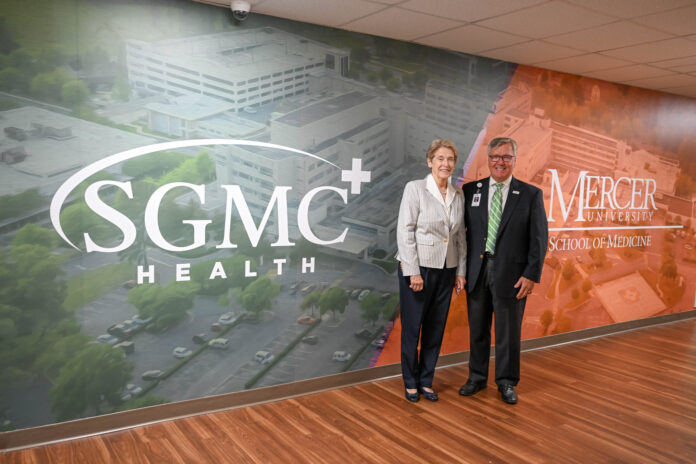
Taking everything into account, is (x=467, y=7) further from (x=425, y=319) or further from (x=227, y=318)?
(x=227, y=318)

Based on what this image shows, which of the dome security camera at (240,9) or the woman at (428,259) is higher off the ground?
the dome security camera at (240,9)

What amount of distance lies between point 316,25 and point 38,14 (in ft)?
5.72

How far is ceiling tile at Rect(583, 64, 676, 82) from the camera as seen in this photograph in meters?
4.57

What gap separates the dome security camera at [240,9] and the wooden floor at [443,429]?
8.75 ft

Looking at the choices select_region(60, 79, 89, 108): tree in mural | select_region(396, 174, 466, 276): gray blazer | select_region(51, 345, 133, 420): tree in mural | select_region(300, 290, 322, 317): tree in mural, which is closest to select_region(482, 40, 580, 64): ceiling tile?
select_region(396, 174, 466, 276): gray blazer

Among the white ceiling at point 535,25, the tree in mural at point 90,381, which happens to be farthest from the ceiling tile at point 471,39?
the tree in mural at point 90,381

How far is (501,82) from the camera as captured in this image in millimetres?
4516

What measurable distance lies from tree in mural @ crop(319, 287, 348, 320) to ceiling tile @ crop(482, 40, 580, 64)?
240 centimetres

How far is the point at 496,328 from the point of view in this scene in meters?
3.68

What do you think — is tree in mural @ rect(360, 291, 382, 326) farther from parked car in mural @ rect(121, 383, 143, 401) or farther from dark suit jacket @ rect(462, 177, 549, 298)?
parked car in mural @ rect(121, 383, 143, 401)

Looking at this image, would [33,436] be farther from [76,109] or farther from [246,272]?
[76,109]

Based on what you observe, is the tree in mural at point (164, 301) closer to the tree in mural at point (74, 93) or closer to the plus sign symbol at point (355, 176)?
the tree in mural at point (74, 93)

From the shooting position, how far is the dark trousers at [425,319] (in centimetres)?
353

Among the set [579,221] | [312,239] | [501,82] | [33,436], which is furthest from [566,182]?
[33,436]
